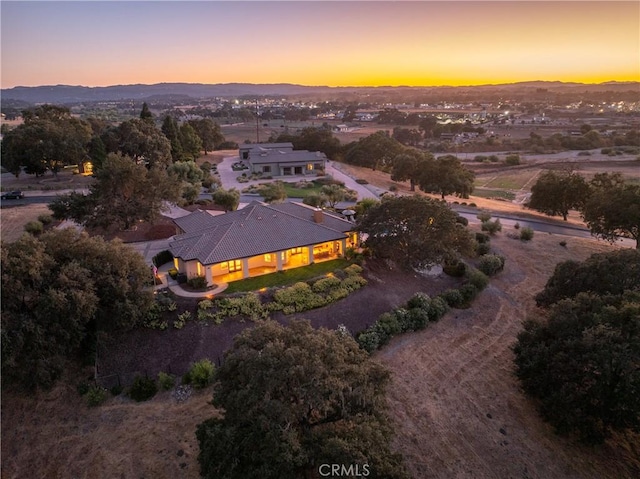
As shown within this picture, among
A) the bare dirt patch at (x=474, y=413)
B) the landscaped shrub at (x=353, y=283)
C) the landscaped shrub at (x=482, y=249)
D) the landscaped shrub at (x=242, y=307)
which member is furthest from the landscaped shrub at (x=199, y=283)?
the landscaped shrub at (x=482, y=249)

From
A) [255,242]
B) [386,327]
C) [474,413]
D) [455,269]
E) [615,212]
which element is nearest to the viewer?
[474,413]

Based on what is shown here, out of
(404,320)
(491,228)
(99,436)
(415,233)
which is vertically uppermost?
(415,233)

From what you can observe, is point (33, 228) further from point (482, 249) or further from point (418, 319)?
point (482, 249)

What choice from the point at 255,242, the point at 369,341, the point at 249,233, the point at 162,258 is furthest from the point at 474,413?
the point at 162,258

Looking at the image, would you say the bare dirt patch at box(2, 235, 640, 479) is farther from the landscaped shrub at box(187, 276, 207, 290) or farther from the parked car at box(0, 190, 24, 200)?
the parked car at box(0, 190, 24, 200)

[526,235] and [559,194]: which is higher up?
[559,194]

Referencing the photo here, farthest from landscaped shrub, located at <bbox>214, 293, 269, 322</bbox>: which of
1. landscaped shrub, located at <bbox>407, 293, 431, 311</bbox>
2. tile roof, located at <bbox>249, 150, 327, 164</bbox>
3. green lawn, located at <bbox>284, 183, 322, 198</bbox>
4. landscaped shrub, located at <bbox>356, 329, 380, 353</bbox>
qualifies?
tile roof, located at <bbox>249, 150, 327, 164</bbox>

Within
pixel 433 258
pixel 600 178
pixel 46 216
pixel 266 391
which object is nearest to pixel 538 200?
pixel 600 178
